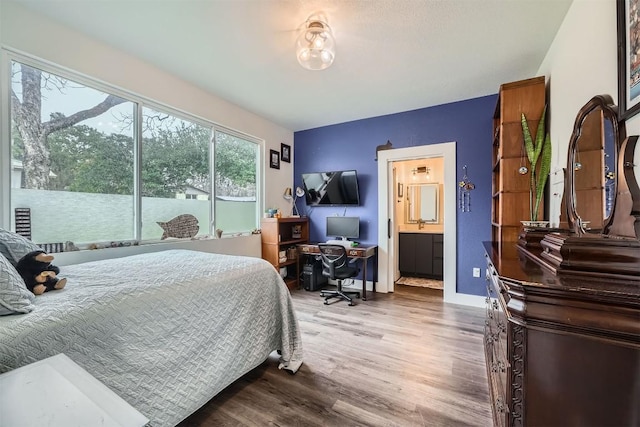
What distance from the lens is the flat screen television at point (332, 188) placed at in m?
3.99

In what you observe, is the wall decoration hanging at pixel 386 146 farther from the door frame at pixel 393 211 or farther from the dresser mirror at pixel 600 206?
the dresser mirror at pixel 600 206

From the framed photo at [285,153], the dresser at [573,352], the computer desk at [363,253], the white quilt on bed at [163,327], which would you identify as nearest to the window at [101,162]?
the white quilt on bed at [163,327]

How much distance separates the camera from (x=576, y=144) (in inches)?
59.7

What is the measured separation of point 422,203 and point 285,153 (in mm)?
2849

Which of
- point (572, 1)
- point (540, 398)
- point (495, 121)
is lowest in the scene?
point (540, 398)

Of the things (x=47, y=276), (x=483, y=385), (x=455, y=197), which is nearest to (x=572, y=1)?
(x=455, y=197)

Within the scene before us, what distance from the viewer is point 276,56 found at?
7.66 ft

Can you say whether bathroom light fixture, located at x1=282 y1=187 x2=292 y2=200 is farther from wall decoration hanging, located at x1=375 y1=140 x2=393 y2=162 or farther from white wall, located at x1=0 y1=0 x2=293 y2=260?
wall decoration hanging, located at x1=375 y1=140 x2=393 y2=162

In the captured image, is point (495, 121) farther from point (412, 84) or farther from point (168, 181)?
point (168, 181)

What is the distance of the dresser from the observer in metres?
0.70

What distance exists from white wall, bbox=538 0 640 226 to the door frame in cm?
127

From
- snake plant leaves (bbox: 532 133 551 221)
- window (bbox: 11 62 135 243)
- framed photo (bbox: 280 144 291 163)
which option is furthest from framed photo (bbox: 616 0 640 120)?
framed photo (bbox: 280 144 291 163)

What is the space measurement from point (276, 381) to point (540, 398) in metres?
1.57

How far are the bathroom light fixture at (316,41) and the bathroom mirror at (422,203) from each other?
3.74m
